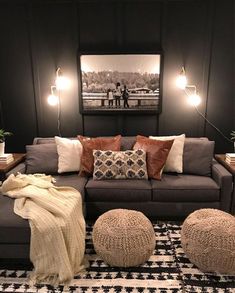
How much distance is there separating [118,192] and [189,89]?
175cm

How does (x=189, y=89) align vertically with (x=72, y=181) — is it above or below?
above

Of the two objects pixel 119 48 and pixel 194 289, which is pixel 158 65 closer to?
pixel 119 48

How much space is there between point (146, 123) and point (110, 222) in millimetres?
1881

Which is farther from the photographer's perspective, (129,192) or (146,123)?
(146,123)

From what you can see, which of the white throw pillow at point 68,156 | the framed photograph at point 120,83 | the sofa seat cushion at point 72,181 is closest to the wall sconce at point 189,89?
the framed photograph at point 120,83

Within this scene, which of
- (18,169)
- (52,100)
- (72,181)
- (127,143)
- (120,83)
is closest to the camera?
(72,181)

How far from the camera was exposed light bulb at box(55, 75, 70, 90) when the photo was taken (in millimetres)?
3615

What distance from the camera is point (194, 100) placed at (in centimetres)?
361

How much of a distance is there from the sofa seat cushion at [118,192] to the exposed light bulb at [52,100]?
1296 millimetres

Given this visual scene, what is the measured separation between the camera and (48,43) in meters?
3.58

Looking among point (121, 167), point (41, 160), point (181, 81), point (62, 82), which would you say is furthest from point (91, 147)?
point (181, 81)

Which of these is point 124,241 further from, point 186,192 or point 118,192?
point 186,192

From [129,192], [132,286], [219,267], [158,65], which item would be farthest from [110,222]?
[158,65]

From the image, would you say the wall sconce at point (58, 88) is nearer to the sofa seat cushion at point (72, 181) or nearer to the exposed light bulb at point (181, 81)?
the sofa seat cushion at point (72, 181)
